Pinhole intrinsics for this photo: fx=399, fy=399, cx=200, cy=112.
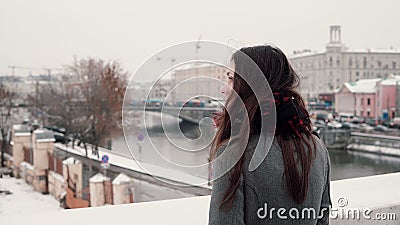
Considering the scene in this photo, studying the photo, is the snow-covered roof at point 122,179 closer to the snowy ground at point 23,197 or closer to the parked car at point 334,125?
the snowy ground at point 23,197

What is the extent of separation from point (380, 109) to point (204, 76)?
694 centimetres

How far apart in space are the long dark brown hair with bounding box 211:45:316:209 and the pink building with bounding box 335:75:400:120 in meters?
6.70

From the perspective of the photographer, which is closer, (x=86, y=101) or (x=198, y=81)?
(x=198, y=81)

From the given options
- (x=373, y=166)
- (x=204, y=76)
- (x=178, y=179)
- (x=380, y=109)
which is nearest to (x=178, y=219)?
(x=178, y=179)

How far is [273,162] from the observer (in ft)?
1.54

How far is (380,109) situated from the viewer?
6.84m

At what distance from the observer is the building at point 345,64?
6484mm

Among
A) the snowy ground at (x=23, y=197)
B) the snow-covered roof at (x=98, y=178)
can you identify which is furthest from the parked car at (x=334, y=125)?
the snowy ground at (x=23, y=197)

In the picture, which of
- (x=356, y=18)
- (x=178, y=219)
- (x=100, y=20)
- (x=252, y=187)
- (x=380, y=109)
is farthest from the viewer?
(x=100, y=20)

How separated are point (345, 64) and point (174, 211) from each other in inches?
256

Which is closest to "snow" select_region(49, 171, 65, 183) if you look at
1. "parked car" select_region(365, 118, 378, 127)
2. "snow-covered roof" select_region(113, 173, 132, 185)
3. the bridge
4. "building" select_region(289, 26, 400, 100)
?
"snow-covered roof" select_region(113, 173, 132, 185)

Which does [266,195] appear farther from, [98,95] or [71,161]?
[71,161]

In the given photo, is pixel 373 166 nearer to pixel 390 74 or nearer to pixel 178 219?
pixel 390 74

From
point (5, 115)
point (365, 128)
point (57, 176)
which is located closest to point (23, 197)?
point (57, 176)
